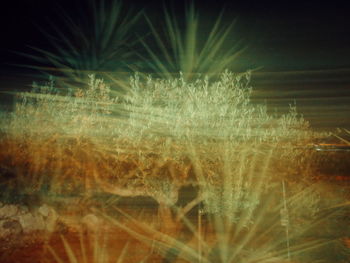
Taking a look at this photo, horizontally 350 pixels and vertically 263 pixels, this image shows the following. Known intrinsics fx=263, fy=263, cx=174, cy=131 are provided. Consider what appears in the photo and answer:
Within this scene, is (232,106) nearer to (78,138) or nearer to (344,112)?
(344,112)

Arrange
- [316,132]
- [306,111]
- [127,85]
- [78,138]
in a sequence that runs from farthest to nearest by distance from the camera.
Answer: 1. [316,132]
2. [306,111]
3. [127,85]
4. [78,138]

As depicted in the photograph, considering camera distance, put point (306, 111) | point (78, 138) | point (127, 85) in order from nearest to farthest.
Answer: point (78, 138)
point (127, 85)
point (306, 111)

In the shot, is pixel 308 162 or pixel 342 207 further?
pixel 342 207

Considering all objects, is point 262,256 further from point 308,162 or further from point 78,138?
point 78,138

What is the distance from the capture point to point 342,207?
1120cm

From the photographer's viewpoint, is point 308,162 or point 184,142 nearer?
point 184,142

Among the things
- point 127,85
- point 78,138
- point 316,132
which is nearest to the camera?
point 78,138

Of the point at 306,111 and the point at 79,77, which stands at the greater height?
the point at 79,77

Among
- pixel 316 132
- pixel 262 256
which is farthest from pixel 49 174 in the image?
pixel 316 132

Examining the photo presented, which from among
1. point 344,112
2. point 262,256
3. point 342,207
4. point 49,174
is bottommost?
point 262,256

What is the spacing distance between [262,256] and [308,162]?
3951 millimetres

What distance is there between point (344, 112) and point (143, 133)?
696 cm

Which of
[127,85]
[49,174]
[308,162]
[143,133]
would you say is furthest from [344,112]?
[49,174]

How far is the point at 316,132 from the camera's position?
10805 mm
